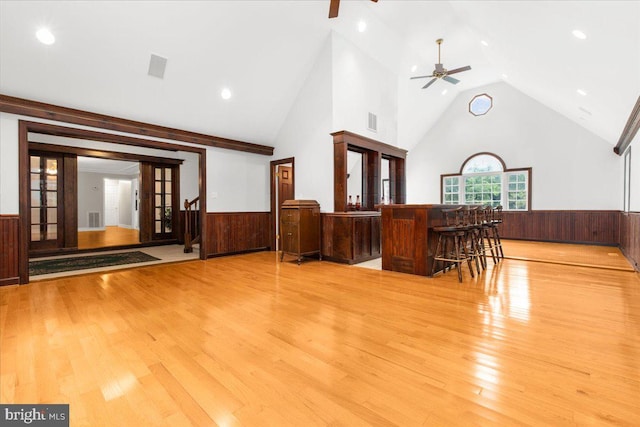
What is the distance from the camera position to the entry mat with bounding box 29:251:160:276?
4.93 meters

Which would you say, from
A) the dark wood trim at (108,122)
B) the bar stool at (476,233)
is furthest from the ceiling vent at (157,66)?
the bar stool at (476,233)

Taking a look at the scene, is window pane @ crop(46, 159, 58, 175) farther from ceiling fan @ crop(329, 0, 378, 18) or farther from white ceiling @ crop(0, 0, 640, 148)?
ceiling fan @ crop(329, 0, 378, 18)

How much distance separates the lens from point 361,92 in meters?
6.00

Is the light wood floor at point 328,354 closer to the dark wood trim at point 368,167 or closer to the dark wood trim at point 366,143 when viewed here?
the dark wood trim at point 368,167

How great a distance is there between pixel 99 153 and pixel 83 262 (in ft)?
10.1

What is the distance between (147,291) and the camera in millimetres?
3650

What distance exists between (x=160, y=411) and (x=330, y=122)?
487cm

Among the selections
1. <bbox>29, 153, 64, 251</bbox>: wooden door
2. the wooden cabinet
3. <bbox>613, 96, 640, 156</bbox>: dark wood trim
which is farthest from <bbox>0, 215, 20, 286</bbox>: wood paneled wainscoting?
<bbox>613, 96, 640, 156</bbox>: dark wood trim

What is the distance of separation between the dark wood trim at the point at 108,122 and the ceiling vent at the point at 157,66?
0.96 m

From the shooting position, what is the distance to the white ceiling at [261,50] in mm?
3398

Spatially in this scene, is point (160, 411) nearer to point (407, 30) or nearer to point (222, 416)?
point (222, 416)

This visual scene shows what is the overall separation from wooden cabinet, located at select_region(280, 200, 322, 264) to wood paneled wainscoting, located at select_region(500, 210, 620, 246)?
6.30 meters

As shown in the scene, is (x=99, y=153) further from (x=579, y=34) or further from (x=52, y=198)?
(x=579, y=34)

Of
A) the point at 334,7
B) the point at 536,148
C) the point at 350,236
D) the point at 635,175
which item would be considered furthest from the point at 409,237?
the point at 536,148
